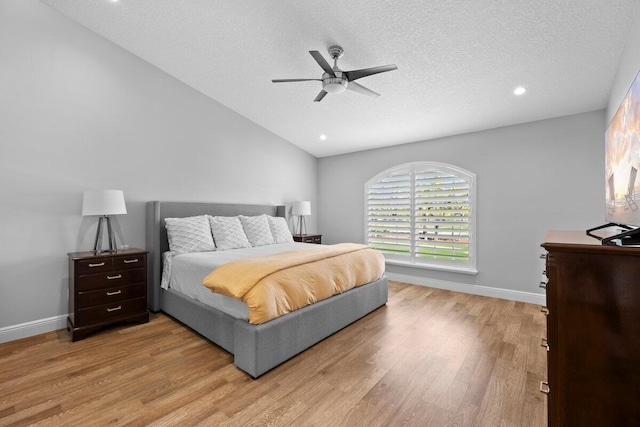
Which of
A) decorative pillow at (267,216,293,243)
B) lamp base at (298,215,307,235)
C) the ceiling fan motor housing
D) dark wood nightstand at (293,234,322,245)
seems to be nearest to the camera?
the ceiling fan motor housing

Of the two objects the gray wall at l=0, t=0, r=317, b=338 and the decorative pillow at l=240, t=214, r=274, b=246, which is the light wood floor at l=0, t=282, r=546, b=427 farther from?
the decorative pillow at l=240, t=214, r=274, b=246

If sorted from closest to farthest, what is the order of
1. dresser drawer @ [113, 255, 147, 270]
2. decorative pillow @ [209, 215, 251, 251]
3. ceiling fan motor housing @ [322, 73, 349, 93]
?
ceiling fan motor housing @ [322, 73, 349, 93] → dresser drawer @ [113, 255, 147, 270] → decorative pillow @ [209, 215, 251, 251]

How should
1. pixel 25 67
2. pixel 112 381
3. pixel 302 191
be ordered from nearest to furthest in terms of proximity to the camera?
1. pixel 112 381
2. pixel 25 67
3. pixel 302 191

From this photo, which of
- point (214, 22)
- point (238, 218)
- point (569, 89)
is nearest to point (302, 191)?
point (238, 218)

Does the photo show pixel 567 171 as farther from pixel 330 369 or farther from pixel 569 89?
pixel 330 369

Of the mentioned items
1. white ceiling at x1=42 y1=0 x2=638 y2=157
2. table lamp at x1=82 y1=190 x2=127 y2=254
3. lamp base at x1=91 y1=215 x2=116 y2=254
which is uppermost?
white ceiling at x1=42 y1=0 x2=638 y2=157

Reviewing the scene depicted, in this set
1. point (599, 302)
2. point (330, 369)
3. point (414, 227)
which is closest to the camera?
point (599, 302)

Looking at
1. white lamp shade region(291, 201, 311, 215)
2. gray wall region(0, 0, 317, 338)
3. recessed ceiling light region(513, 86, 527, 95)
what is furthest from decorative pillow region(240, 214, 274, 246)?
recessed ceiling light region(513, 86, 527, 95)

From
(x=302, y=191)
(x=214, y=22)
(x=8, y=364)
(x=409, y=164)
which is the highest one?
(x=214, y=22)

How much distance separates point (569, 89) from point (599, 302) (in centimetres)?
293

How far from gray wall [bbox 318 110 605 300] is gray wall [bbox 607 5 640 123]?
91 centimetres

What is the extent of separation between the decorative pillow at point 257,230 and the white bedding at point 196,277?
2.90 feet

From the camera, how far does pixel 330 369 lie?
2.21 metres

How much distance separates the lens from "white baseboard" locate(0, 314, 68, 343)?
2.69 meters
